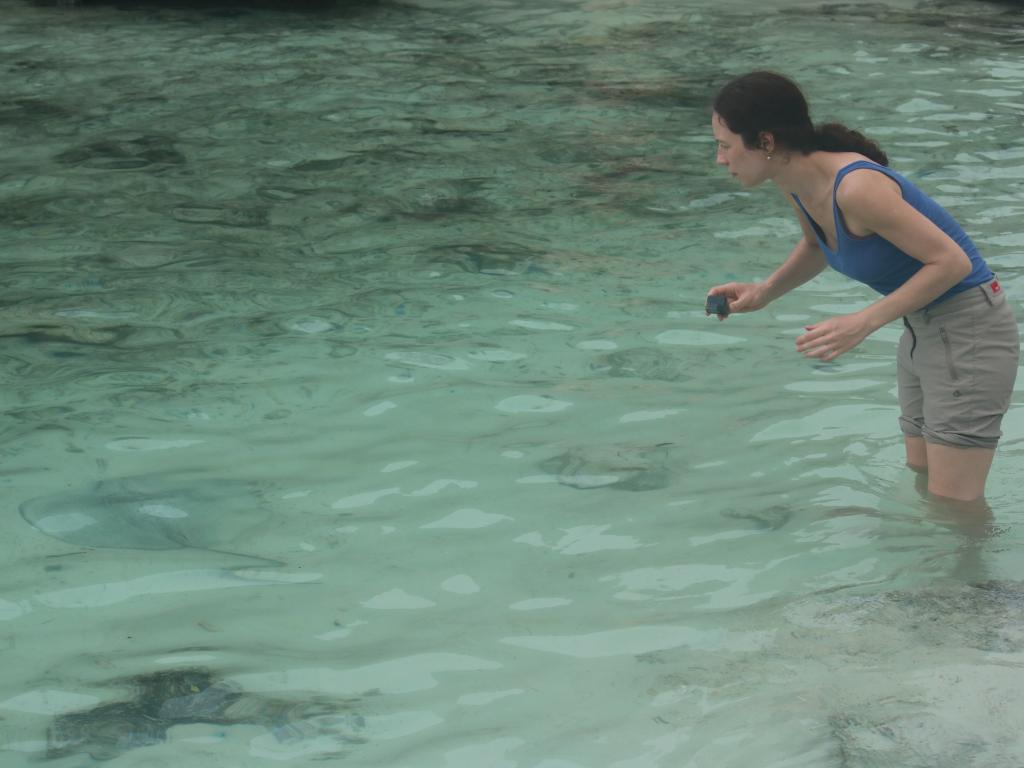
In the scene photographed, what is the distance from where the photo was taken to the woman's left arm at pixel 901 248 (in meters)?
3.69

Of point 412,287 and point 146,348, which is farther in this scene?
point 412,287

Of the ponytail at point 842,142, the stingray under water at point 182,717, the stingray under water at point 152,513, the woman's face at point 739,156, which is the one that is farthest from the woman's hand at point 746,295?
the stingray under water at point 182,717

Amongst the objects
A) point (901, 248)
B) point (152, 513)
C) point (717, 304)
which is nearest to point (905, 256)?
point (901, 248)

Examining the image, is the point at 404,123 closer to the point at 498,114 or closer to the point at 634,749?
the point at 498,114

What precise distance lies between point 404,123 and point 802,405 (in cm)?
609

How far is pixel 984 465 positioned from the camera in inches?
162

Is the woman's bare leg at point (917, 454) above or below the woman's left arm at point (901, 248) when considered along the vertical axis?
below

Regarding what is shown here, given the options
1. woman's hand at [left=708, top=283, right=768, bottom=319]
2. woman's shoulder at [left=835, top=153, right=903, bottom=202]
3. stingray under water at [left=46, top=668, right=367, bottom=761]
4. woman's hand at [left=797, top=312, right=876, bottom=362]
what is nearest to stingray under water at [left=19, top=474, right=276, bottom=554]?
stingray under water at [left=46, top=668, right=367, bottom=761]

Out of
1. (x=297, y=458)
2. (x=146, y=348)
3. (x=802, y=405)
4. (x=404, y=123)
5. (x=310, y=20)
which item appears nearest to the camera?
(x=297, y=458)

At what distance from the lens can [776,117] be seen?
3.89 m

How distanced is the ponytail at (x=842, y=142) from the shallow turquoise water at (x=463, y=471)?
1.26 meters

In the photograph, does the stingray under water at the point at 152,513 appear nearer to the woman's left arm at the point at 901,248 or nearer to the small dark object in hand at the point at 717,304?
the small dark object in hand at the point at 717,304

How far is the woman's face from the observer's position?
3955mm

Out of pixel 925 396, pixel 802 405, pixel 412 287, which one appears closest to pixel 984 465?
pixel 925 396
